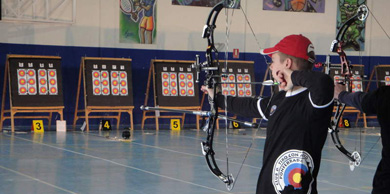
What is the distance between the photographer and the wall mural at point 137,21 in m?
11.3

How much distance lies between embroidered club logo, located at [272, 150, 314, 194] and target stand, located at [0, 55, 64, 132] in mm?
8165

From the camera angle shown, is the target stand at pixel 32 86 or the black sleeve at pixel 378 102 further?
the target stand at pixel 32 86

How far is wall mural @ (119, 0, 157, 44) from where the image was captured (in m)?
11.3

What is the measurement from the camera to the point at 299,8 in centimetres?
1269

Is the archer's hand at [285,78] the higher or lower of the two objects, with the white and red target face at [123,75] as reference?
higher

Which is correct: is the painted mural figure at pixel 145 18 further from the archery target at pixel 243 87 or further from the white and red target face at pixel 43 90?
the white and red target face at pixel 43 90

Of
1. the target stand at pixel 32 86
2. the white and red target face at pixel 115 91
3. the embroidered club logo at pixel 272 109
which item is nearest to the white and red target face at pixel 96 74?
the white and red target face at pixel 115 91

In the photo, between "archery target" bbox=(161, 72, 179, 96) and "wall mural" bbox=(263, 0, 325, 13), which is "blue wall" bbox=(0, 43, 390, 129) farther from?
"wall mural" bbox=(263, 0, 325, 13)

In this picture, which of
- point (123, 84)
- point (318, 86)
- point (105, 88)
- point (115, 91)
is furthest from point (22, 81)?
point (318, 86)

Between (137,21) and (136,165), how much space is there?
17.3ft

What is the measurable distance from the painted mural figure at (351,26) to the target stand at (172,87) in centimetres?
353

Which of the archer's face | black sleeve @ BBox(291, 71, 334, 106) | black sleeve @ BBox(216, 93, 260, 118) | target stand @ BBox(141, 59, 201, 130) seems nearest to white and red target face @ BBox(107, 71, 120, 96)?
target stand @ BBox(141, 59, 201, 130)

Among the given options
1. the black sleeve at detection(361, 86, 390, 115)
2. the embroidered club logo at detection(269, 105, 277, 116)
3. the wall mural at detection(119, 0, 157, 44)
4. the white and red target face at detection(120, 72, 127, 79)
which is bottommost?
the white and red target face at detection(120, 72, 127, 79)

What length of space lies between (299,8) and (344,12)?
3.42ft
